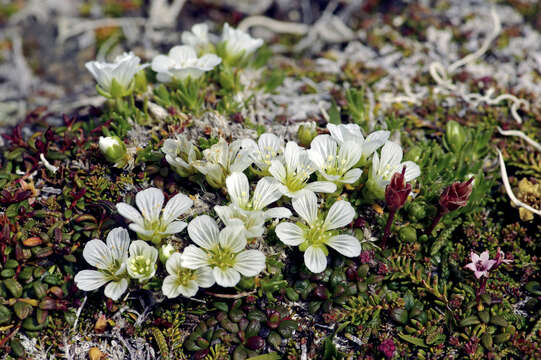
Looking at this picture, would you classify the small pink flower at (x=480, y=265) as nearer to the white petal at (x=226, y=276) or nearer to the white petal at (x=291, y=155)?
the white petal at (x=291, y=155)

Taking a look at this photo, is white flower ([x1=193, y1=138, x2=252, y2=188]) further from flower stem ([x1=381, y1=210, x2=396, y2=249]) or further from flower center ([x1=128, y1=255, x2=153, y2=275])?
flower stem ([x1=381, y1=210, x2=396, y2=249])

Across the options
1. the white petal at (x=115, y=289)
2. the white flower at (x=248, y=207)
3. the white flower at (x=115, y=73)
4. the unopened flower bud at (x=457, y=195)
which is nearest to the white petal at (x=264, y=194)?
the white flower at (x=248, y=207)

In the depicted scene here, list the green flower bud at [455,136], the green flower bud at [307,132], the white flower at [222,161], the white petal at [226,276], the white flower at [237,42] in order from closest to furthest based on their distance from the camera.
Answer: the white petal at [226,276] < the white flower at [222,161] < the green flower bud at [307,132] < the green flower bud at [455,136] < the white flower at [237,42]

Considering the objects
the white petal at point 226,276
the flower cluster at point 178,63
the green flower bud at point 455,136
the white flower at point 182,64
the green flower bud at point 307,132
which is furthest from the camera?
the green flower bud at point 455,136

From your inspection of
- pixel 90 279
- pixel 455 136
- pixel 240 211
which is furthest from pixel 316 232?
pixel 455 136

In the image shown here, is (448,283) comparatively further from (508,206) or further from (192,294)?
(192,294)

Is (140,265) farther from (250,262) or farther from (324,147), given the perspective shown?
(324,147)

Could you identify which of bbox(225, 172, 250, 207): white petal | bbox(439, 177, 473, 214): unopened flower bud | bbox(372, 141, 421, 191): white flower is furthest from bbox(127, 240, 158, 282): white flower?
bbox(439, 177, 473, 214): unopened flower bud
